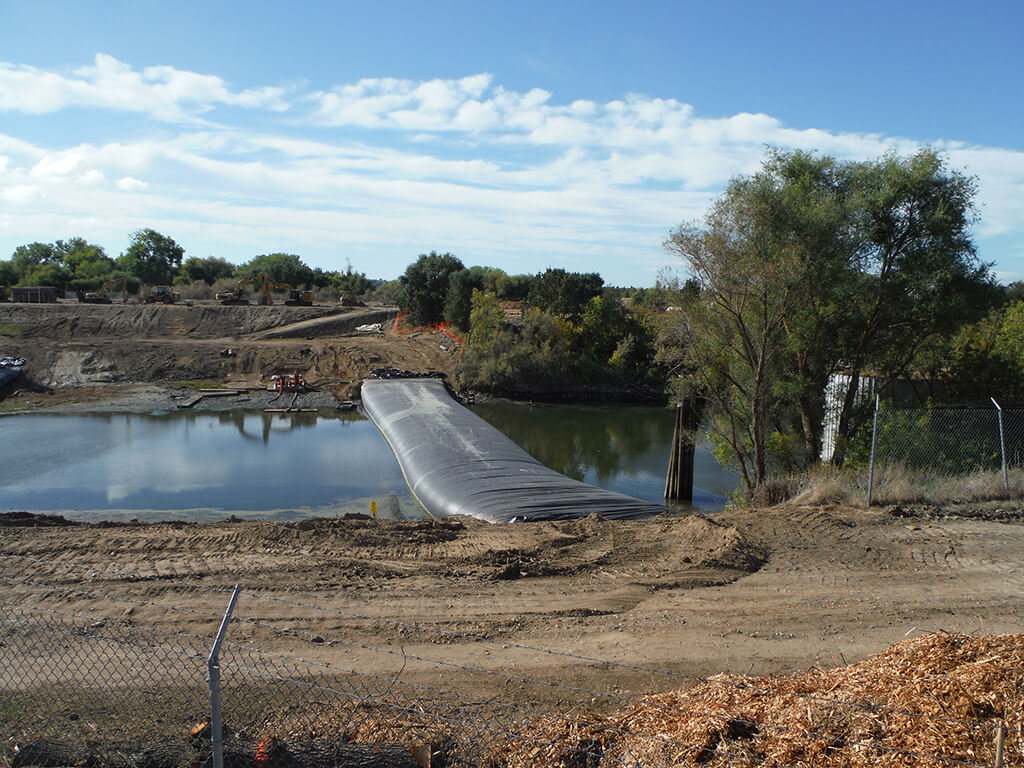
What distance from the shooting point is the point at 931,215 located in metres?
13.7

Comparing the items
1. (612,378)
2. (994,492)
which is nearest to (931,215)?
(994,492)

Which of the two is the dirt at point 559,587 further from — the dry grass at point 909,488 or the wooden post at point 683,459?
the wooden post at point 683,459

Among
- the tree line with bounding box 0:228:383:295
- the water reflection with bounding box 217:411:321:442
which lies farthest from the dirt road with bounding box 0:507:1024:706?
the tree line with bounding box 0:228:383:295

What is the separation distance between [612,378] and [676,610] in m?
34.2

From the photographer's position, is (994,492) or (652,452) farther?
(652,452)

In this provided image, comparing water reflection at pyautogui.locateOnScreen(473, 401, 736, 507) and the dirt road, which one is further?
water reflection at pyautogui.locateOnScreen(473, 401, 736, 507)

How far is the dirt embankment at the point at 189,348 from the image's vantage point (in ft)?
120

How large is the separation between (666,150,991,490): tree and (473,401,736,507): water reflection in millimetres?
5445

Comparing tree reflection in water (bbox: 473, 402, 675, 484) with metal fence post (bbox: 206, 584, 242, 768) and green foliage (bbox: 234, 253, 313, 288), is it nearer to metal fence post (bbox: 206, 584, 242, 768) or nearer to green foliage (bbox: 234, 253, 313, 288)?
metal fence post (bbox: 206, 584, 242, 768)

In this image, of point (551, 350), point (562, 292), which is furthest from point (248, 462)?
point (562, 292)

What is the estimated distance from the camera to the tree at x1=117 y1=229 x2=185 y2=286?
296 feet

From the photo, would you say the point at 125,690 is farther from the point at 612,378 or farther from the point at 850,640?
the point at 612,378

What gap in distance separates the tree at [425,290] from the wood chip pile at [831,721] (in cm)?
4730

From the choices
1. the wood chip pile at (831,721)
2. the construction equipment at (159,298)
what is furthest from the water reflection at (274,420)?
the construction equipment at (159,298)
